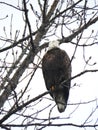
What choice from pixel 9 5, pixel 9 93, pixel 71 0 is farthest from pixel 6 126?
pixel 71 0

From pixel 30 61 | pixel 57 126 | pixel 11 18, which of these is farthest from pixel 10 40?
pixel 57 126

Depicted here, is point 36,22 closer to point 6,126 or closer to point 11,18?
point 11,18

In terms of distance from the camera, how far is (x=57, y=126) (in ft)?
11.5

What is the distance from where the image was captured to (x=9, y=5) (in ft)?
13.9

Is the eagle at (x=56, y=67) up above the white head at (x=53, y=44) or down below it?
below

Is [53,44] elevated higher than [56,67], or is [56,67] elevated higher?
[53,44]

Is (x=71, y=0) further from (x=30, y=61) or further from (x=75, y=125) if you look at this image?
(x=75, y=125)

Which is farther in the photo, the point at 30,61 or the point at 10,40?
the point at 10,40

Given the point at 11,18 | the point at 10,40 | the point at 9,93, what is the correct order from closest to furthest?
the point at 9,93 → the point at 11,18 → the point at 10,40

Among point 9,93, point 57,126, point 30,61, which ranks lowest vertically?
point 57,126

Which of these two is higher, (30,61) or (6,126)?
(30,61)

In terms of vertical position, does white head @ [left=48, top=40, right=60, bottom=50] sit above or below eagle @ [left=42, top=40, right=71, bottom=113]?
above

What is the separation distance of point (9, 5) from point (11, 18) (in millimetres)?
286

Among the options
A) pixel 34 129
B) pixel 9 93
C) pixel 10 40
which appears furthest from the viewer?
pixel 10 40
